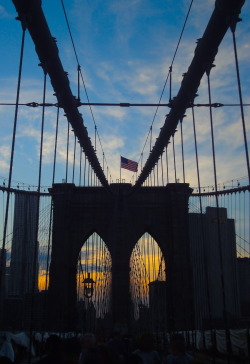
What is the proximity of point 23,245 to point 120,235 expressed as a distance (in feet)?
105

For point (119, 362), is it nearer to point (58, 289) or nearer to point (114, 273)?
point (114, 273)

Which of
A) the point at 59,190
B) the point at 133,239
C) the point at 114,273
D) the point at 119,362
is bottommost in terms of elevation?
the point at 119,362

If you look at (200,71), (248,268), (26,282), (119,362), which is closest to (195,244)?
(248,268)

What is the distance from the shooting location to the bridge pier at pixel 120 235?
27484 mm

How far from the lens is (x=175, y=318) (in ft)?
91.9

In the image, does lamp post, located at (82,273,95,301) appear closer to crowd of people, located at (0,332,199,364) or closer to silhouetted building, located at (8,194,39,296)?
crowd of people, located at (0,332,199,364)

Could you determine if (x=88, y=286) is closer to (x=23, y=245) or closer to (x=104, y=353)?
(x=104, y=353)

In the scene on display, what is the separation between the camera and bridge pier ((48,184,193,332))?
27484 mm

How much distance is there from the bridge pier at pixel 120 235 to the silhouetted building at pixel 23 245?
62.0 ft

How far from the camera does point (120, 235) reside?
27.6m

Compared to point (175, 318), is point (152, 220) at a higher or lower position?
higher

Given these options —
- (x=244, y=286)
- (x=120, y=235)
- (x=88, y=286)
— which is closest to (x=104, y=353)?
(x=88, y=286)

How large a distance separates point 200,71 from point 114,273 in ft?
61.9

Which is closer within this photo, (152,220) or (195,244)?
(152,220)
